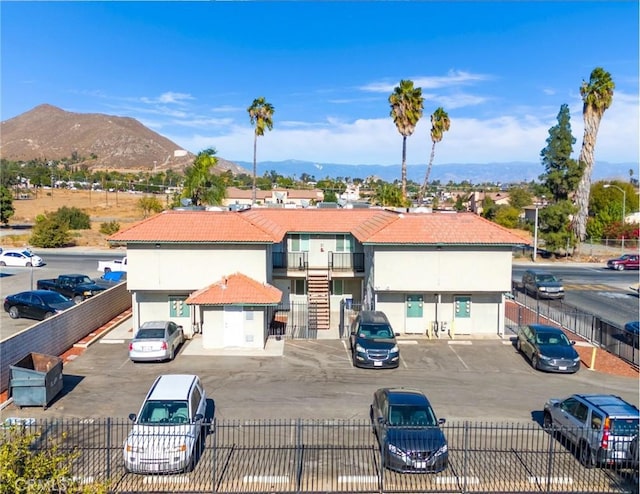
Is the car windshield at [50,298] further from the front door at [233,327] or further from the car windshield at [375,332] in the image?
the car windshield at [375,332]

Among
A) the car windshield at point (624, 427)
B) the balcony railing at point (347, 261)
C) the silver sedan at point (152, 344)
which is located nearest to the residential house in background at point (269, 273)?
the silver sedan at point (152, 344)

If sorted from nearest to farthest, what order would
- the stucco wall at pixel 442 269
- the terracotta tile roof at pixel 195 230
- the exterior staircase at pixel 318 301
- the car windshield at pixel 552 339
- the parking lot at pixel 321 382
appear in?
1. the parking lot at pixel 321 382
2. the car windshield at pixel 552 339
3. the terracotta tile roof at pixel 195 230
4. the stucco wall at pixel 442 269
5. the exterior staircase at pixel 318 301

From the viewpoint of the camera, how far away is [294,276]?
105 feet

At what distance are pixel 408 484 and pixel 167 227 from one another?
59.6 ft

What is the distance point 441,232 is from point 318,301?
7.39 metres

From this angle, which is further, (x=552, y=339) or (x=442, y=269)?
A: (x=442, y=269)

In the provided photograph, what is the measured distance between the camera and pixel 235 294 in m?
25.0

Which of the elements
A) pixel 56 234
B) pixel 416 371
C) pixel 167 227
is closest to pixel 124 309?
pixel 167 227

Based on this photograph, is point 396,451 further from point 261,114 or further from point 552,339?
point 261,114

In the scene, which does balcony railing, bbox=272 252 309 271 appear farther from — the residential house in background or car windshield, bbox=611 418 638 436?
car windshield, bbox=611 418 638 436

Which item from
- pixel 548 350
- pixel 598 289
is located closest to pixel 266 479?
pixel 548 350

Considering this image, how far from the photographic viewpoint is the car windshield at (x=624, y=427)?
43.8ft

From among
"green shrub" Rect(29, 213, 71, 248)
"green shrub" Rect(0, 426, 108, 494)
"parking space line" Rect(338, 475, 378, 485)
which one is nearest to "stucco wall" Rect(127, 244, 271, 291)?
"parking space line" Rect(338, 475, 378, 485)

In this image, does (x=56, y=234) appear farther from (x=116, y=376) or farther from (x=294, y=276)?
(x=116, y=376)
